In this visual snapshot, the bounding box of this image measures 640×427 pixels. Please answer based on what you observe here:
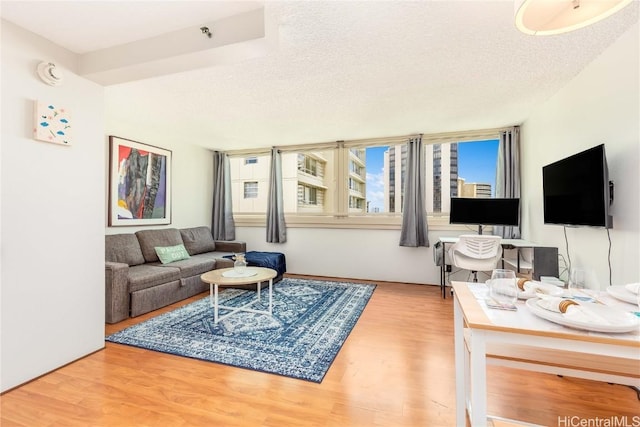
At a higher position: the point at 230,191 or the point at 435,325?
the point at 230,191

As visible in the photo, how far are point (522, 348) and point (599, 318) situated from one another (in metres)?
0.47

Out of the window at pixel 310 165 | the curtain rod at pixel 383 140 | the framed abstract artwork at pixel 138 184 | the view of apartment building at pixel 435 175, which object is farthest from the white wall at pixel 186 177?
the view of apartment building at pixel 435 175

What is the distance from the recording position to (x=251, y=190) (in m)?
5.61

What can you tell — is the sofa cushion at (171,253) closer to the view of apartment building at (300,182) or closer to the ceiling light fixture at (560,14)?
the view of apartment building at (300,182)

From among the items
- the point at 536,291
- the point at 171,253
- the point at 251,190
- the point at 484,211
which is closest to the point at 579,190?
the point at 536,291

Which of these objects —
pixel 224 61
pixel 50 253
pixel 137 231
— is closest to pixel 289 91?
pixel 224 61

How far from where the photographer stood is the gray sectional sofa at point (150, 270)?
9.36 feet

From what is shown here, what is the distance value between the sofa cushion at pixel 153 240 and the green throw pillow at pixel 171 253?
9 centimetres

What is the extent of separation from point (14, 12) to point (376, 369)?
10.3ft

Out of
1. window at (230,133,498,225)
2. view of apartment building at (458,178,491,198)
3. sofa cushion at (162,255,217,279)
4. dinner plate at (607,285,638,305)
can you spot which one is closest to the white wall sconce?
sofa cushion at (162,255,217,279)

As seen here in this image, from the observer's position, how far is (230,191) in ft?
17.8

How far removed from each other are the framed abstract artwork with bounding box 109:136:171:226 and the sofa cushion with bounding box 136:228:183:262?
243 millimetres

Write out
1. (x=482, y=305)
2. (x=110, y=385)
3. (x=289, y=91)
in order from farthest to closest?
1. (x=289, y=91)
2. (x=110, y=385)
3. (x=482, y=305)

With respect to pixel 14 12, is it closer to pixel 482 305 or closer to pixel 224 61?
pixel 224 61
